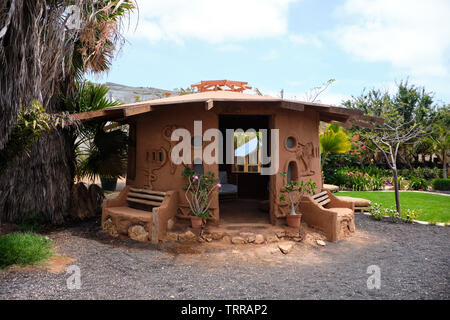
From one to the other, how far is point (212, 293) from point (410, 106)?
89.3 feet

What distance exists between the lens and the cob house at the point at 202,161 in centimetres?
656

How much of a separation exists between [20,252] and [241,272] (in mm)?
3619

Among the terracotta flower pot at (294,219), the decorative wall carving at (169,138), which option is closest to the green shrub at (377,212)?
the terracotta flower pot at (294,219)

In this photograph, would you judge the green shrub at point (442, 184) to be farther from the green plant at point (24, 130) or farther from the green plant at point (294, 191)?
the green plant at point (24, 130)

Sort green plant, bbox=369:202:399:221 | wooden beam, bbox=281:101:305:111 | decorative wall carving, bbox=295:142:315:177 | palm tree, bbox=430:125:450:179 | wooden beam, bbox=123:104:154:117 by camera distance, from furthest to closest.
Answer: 1. palm tree, bbox=430:125:450:179
2. green plant, bbox=369:202:399:221
3. decorative wall carving, bbox=295:142:315:177
4. wooden beam, bbox=281:101:305:111
5. wooden beam, bbox=123:104:154:117

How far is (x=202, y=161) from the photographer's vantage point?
6723mm

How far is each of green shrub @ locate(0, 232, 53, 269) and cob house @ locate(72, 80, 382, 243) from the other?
186 cm

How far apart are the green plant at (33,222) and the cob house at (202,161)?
70.3 inches

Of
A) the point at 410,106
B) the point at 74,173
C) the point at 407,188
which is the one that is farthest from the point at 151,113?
the point at 410,106

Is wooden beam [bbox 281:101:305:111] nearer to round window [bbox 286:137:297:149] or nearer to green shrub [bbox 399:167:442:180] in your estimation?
round window [bbox 286:137:297:149]

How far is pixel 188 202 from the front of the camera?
662 centimetres

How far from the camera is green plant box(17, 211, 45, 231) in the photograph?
7.19 m

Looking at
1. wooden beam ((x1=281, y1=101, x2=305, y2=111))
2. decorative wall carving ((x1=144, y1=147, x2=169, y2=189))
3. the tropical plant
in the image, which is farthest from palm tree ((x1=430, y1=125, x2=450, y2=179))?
decorative wall carving ((x1=144, y1=147, x2=169, y2=189))
